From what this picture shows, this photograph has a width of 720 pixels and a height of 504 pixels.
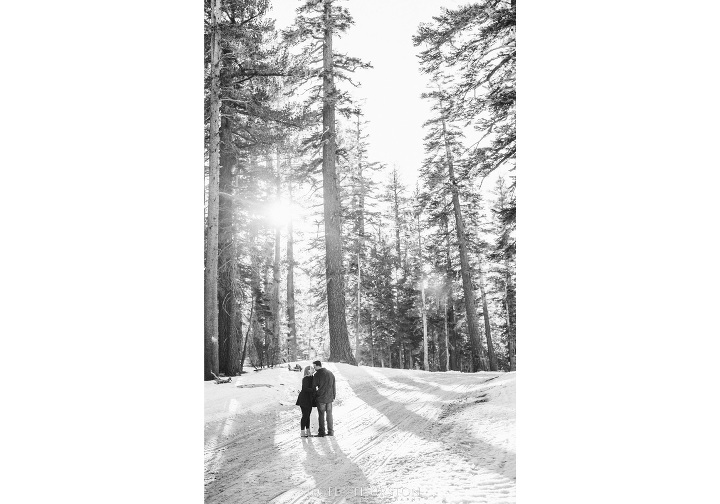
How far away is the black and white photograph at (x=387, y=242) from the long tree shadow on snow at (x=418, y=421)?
0.06 feet

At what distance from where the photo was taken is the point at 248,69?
7.38m

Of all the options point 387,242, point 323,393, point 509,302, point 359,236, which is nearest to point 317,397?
point 323,393

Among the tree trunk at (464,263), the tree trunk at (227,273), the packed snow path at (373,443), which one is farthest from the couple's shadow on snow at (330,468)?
the tree trunk at (227,273)

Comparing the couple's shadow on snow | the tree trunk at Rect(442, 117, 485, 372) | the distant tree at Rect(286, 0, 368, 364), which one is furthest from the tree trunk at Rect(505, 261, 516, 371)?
the couple's shadow on snow

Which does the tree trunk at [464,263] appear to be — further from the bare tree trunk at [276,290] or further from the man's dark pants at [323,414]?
the bare tree trunk at [276,290]

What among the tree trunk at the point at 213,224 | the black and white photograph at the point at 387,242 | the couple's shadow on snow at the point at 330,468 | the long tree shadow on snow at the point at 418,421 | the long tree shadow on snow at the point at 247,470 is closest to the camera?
the long tree shadow on snow at the point at 247,470

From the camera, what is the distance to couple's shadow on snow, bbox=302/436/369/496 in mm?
4434

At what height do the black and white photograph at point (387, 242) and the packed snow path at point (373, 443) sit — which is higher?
the black and white photograph at point (387, 242)

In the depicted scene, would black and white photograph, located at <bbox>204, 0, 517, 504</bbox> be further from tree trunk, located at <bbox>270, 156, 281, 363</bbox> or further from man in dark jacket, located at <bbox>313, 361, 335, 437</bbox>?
tree trunk, located at <bbox>270, 156, 281, 363</bbox>

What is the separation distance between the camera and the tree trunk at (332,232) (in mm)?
5918

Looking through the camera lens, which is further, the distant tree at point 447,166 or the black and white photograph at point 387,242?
the distant tree at point 447,166
